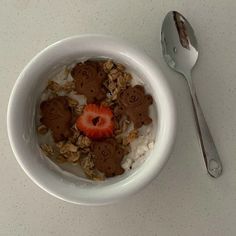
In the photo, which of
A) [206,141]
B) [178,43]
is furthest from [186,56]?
[206,141]

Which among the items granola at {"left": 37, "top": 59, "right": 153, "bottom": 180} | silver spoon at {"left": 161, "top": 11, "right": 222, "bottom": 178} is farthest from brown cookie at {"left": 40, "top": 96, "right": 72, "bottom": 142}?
silver spoon at {"left": 161, "top": 11, "right": 222, "bottom": 178}

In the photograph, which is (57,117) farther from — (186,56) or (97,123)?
(186,56)

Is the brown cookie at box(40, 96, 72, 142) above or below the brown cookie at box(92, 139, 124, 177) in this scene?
above

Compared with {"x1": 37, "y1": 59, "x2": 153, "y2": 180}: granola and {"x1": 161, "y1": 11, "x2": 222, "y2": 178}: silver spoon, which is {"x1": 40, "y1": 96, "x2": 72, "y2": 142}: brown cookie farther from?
{"x1": 161, "y1": 11, "x2": 222, "y2": 178}: silver spoon

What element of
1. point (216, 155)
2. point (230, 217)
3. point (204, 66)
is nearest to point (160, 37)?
point (204, 66)

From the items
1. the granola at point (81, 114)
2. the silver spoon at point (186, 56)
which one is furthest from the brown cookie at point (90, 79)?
the silver spoon at point (186, 56)
